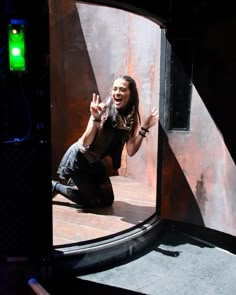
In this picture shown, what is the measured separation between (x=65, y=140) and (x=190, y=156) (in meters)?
2.71

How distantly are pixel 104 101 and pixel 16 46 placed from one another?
2318 millimetres

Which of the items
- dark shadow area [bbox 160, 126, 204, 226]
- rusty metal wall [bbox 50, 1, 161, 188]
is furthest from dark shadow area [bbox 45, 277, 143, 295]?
rusty metal wall [bbox 50, 1, 161, 188]

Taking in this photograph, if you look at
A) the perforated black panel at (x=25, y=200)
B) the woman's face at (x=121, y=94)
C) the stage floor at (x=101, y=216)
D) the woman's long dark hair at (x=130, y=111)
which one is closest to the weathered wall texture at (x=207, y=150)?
the stage floor at (x=101, y=216)

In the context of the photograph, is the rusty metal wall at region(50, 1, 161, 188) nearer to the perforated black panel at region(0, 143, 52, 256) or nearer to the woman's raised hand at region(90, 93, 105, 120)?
the woman's raised hand at region(90, 93, 105, 120)

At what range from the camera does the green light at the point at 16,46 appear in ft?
8.55

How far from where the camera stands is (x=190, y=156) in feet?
12.9

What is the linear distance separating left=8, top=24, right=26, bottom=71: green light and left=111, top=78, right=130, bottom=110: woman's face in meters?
1.86

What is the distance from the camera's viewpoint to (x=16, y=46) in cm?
262

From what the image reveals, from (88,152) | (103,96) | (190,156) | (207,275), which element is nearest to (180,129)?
(190,156)

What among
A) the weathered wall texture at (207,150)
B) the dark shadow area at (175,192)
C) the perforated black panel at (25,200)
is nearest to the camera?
the perforated black panel at (25,200)

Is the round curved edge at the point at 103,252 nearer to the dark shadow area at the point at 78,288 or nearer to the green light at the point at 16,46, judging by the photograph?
the dark shadow area at the point at 78,288

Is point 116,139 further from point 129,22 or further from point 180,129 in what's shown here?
point 129,22

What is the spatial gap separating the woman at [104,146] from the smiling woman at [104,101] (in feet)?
0.04

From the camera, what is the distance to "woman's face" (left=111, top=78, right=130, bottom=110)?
440cm
